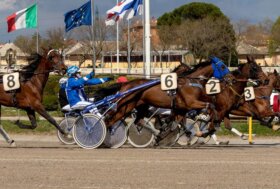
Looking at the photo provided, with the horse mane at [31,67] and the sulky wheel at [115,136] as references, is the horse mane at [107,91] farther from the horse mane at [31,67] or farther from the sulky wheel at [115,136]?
the horse mane at [31,67]

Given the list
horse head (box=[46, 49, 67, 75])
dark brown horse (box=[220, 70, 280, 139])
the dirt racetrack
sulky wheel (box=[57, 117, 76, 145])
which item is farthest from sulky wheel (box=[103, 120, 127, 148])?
dark brown horse (box=[220, 70, 280, 139])

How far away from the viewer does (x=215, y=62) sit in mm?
15258

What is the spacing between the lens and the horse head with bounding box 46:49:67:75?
49.6 ft

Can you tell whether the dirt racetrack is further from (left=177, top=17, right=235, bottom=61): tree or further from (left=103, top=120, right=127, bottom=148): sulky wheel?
(left=177, top=17, right=235, bottom=61): tree

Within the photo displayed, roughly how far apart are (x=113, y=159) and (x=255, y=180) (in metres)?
3.31

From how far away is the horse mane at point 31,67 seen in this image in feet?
48.9

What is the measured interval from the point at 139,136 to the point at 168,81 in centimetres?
175

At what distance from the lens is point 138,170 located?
9.90m

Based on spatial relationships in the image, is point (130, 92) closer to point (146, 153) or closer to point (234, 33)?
point (146, 153)

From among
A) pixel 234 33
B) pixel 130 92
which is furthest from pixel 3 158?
pixel 234 33

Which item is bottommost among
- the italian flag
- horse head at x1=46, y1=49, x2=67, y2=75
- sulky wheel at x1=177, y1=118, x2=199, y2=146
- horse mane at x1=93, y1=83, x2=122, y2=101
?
sulky wheel at x1=177, y1=118, x2=199, y2=146

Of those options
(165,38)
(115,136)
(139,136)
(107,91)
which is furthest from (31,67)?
(165,38)

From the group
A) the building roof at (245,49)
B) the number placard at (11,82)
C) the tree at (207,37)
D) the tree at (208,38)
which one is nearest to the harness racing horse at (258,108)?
the number placard at (11,82)

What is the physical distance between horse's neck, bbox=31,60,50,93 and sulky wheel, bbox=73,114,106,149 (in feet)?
4.95
